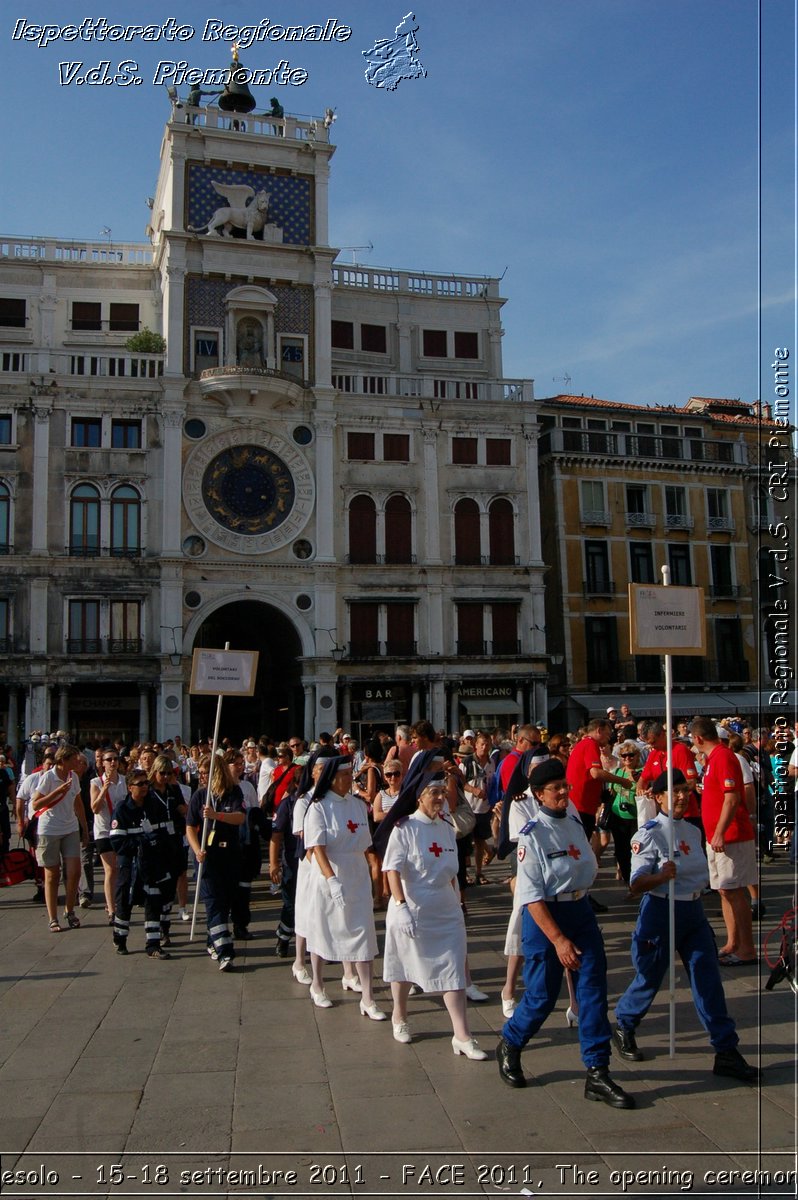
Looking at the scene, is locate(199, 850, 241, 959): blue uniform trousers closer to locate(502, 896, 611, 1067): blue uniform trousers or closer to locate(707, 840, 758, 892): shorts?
locate(502, 896, 611, 1067): blue uniform trousers

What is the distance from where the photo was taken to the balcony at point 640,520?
Answer: 137ft

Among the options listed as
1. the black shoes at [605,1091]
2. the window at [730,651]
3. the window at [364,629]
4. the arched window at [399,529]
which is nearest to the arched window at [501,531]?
the arched window at [399,529]

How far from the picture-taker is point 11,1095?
6461mm

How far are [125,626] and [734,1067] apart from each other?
31214 millimetres

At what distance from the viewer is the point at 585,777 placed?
11469 mm

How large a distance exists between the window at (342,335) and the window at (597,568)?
12.3m

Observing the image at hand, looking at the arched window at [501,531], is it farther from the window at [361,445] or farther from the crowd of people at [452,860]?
the crowd of people at [452,860]

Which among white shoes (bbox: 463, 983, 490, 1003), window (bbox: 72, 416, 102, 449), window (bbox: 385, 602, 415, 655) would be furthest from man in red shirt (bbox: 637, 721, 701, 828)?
window (bbox: 72, 416, 102, 449)

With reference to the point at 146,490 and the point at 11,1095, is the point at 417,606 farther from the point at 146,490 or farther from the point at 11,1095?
the point at 11,1095

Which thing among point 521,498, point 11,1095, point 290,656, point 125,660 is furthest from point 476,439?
point 11,1095

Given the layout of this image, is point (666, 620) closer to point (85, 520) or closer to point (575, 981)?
point (575, 981)

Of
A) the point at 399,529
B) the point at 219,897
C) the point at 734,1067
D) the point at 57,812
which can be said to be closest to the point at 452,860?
the point at 734,1067

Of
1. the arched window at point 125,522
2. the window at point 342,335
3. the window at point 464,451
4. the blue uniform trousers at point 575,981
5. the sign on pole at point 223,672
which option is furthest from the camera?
the window at point 342,335

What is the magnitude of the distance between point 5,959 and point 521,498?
31.1 m
